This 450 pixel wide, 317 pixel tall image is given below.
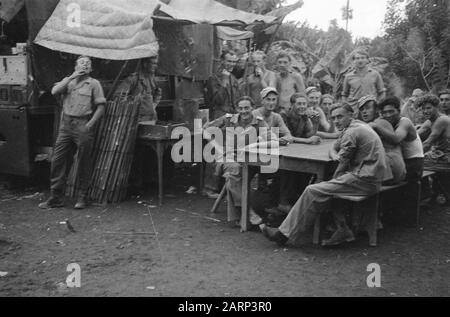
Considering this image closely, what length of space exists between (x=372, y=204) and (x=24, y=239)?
3881 millimetres

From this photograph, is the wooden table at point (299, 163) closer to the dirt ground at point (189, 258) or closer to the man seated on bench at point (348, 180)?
the man seated on bench at point (348, 180)

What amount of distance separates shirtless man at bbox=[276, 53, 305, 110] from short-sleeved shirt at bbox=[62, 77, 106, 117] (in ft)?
10.2

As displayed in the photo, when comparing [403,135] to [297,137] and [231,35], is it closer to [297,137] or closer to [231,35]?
[297,137]

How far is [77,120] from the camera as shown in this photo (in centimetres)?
700

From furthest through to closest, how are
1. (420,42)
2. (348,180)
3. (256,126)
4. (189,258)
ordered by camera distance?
(420,42), (256,126), (348,180), (189,258)

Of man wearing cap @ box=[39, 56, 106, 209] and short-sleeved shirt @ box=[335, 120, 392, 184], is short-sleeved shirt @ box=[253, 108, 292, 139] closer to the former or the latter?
short-sleeved shirt @ box=[335, 120, 392, 184]

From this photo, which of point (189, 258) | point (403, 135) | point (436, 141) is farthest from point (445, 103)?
point (189, 258)

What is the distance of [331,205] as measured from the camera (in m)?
5.53

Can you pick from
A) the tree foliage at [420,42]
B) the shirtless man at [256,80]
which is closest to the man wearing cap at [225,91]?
the shirtless man at [256,80]

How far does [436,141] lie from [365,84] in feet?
5.02

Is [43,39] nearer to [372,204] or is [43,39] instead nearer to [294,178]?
[294,178]

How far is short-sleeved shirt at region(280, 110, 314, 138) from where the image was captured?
7184mm

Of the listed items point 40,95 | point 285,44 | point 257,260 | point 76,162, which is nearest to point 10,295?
point 257,260

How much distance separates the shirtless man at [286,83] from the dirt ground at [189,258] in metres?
2.53
